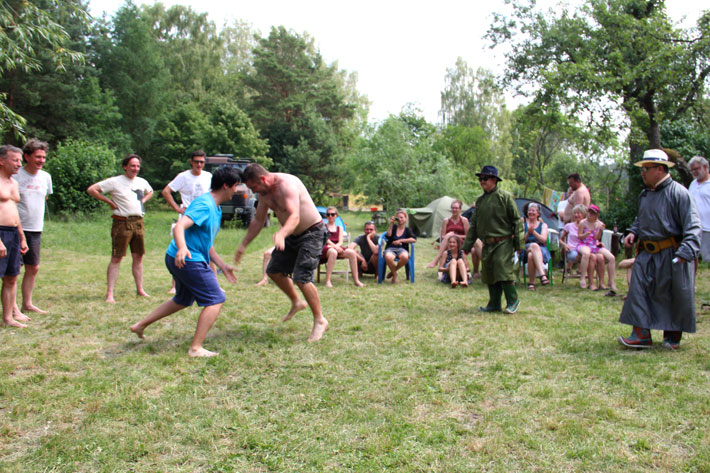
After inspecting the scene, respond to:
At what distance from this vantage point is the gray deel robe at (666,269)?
4.23m

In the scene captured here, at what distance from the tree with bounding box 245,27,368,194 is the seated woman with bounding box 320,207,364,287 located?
24.6m

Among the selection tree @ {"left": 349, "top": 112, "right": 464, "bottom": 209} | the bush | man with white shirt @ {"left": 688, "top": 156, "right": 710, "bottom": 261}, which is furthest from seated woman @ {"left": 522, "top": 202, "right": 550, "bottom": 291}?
the bush

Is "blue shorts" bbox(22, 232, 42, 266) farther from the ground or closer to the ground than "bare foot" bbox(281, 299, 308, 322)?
farther from the ground

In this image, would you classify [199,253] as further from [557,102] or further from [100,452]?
[557,102]

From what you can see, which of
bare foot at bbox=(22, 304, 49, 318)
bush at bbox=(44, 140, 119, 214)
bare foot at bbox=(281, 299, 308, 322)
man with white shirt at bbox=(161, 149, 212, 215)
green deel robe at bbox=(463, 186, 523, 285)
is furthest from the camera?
bush at bbox=(44, 140, 119, 214)

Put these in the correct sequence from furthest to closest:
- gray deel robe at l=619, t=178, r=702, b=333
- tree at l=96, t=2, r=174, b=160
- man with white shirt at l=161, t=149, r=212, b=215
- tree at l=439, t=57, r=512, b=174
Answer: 1. tree at l=439, t=57, r=512, b=174
2. tree at l=96, t=2, r=174, b=160
3. man with white shirt at l=161, t=149, r=212, b=215
4. gray deel robe at l=619, t=178, r=702, b=333

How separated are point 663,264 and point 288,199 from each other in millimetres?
3177

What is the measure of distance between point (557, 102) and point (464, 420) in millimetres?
10505

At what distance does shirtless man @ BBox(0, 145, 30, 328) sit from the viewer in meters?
4.66

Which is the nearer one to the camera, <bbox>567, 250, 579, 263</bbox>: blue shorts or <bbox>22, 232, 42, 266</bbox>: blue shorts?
<bbox>22, 232, 42, 266</bbox>: blue shorts

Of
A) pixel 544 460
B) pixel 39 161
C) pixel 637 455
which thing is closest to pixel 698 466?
pixel 637 455

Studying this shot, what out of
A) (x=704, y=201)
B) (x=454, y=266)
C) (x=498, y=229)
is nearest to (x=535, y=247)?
(x=454, y=266)

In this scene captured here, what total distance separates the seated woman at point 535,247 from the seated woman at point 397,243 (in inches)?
68.0

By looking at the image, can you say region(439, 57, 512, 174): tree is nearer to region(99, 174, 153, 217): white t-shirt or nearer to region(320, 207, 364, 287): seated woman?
region(320, 207, 364, 287): seated woman
